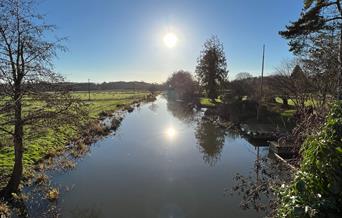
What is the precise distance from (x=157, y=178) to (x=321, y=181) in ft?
31.4

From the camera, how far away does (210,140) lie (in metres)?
19.3

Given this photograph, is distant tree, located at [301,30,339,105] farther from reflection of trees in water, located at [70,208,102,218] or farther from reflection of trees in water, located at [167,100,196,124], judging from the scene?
reflection of trees in water, located at [167,100,196,124]

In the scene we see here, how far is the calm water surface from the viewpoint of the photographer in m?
8.41

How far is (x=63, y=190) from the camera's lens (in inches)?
382

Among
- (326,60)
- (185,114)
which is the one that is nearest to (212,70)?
(185,114)

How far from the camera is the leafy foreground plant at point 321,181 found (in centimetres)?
207

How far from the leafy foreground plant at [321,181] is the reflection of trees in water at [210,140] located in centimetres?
1126

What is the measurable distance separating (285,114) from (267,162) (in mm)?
13938

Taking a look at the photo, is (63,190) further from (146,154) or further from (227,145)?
(227,145)

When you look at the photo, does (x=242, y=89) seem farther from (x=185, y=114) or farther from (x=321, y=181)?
(x=321, y=181)

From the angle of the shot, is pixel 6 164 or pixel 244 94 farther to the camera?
pixel 244 94

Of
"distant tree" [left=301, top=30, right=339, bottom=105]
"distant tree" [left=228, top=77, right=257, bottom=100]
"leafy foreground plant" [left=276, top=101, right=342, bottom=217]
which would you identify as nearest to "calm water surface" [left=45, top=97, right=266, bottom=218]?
"distant tree" [left=301, top=30, right=339, bottom=105]

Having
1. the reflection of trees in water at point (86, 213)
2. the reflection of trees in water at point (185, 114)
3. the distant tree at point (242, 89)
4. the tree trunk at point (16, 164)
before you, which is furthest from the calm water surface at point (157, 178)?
the distant tree at point (242, 89)

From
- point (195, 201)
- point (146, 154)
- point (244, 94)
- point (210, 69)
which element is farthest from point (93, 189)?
point (210, 69)
